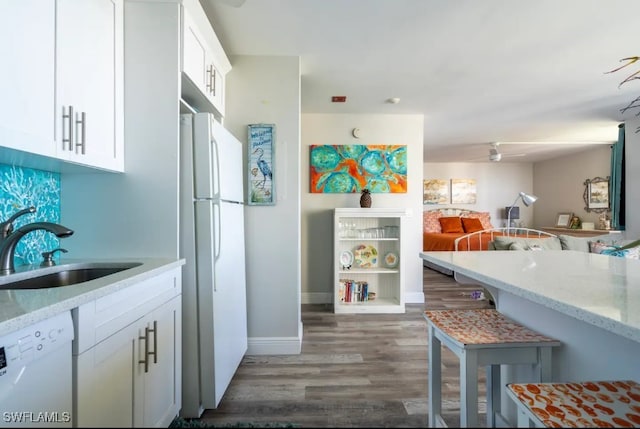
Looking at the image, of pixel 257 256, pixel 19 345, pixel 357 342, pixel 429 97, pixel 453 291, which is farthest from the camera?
pixel 453 291

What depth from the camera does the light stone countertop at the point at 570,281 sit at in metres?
0.71

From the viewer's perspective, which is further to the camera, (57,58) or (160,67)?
(160,67)

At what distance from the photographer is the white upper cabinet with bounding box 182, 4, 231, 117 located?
5.67 ft

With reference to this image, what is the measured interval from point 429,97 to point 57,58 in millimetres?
3225

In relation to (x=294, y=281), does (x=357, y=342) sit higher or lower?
lower

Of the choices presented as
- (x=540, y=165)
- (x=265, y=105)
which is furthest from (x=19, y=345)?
(x=540, y=165)

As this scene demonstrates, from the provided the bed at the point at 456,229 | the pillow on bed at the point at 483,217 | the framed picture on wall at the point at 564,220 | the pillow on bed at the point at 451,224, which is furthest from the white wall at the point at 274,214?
the framed picture on wall at the point at 564,220

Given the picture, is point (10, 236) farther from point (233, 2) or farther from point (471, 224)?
point (471, 224)

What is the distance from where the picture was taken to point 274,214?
2529mm

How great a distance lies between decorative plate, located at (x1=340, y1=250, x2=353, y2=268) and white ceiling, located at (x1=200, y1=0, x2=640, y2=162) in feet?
5.80

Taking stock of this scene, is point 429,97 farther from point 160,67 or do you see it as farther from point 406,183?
point 160,67

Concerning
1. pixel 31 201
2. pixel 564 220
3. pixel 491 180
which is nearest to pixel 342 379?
pixel 31 201

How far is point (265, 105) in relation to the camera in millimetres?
2539

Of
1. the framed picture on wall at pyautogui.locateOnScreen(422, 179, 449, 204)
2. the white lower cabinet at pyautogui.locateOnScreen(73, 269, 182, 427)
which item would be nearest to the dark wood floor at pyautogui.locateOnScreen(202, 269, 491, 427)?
the white lower cabinet at pyautogui.locateOnScreen(73, 269, 182, 427)
